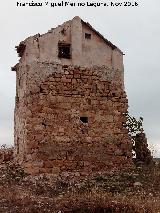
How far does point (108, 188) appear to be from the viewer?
1156 centimetres

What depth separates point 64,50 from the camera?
14.0 meters

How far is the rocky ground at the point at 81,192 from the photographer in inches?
333

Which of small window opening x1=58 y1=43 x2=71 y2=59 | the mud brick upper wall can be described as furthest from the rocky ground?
small window opening x1=58 y1=43 x2=71 y2=59

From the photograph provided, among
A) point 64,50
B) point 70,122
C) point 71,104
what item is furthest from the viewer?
point 64,50

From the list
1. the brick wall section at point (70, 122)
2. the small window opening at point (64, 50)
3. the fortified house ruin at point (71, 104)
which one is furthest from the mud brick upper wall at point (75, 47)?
the brick wall section at point (70, 122)

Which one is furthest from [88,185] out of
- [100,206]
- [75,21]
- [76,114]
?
[75,21]

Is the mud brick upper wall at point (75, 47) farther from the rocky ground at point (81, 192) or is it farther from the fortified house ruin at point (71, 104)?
the rocky ground at point (81, 192)

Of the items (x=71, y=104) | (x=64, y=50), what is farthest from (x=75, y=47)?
(x=71, y=104)

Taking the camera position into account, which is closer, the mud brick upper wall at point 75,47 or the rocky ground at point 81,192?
the rocky ground at point 81,192

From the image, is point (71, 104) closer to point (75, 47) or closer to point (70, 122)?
point (70, 122)

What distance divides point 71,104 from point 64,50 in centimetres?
206

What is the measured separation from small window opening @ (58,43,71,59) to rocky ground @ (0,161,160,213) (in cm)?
421

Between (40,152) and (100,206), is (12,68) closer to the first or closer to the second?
(40,152)

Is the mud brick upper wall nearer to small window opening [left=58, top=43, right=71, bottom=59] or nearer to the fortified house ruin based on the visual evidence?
the fortified house ruin
